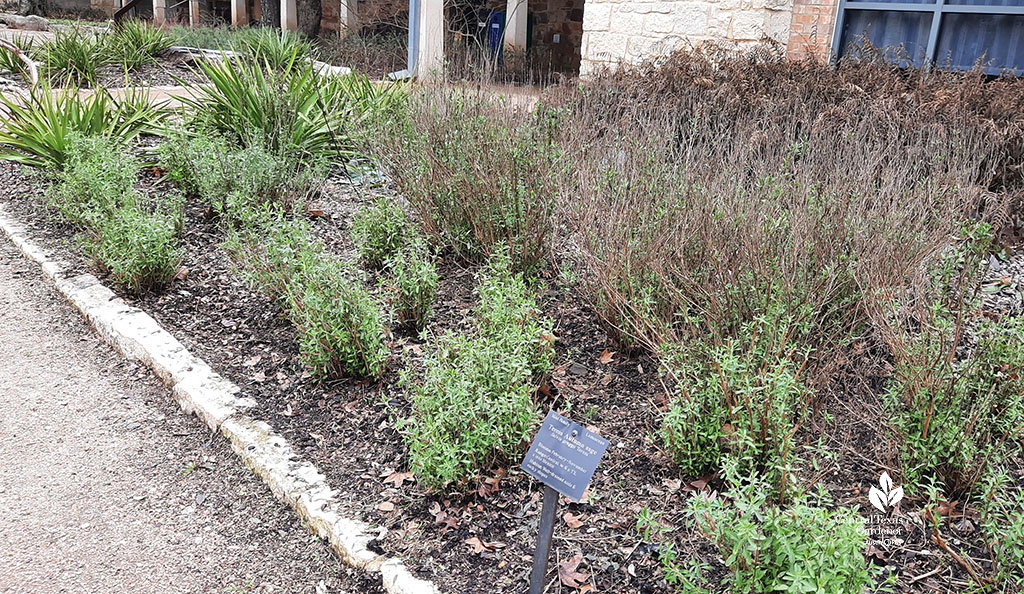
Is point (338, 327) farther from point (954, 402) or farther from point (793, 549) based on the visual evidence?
point (954, 402)

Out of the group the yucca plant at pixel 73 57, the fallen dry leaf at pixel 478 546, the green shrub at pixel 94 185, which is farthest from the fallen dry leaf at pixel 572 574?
the yucca plant at pixel 73 57

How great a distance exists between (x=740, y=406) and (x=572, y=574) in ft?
2.49

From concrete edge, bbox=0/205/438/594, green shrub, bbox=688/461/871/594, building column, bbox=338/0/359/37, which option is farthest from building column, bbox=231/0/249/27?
green shrub, bbox=688/461/871/594

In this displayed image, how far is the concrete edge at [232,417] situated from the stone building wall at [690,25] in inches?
197

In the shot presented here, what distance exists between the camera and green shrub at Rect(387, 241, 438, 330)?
3.67 meters

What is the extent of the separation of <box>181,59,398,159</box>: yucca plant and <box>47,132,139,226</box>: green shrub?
0.92m

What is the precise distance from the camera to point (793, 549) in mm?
1874

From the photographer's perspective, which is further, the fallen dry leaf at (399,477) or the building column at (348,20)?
the building column at (348,20)

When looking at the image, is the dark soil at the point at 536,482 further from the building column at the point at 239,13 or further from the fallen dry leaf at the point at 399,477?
the building column at the point at 239,13

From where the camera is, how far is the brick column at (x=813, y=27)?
6.96 metres

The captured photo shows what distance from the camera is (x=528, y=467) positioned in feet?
6.97

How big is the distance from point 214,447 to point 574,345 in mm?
1650

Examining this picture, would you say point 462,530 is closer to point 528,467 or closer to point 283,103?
point 528,467

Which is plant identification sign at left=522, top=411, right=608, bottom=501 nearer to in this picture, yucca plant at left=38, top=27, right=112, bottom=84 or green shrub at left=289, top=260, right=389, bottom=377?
green shrub at left=289, top=260, right=389, bottom=377
